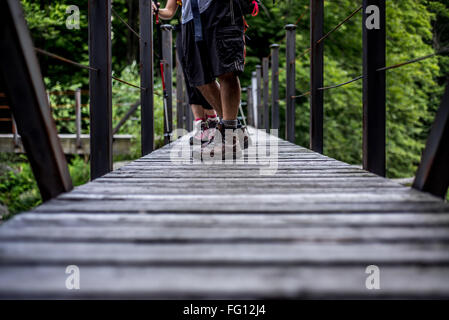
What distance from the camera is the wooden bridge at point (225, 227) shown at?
490 millimetres

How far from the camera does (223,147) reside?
181 cm

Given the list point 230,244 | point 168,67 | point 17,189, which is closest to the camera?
point 230,244

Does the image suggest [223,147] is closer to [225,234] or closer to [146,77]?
[146,77]

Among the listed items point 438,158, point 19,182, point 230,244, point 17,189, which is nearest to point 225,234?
point 230,244

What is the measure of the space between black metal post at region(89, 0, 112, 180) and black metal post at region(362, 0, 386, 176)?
863mm

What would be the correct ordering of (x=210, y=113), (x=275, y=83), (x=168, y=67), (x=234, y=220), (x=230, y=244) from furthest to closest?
(x=275, y=83) < (x=168, y=67) < (x=210, y=113) < (x=234, y=220) < (x=230, y=244)

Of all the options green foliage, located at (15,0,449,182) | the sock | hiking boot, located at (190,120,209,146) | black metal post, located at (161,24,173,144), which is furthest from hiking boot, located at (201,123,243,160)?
green foliage, located at (15,0,449,182)

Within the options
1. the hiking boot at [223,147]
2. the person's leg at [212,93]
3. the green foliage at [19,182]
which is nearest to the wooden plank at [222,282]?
the hiking boot at [223,147]

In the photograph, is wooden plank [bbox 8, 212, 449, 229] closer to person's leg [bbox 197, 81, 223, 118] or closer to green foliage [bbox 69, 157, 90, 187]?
person's leg [bbox 197, 81, 223, 118]

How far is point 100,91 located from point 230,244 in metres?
0.93

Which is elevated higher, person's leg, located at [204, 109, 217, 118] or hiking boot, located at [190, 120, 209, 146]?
person's leg, located at [204, 109, 217, 118]

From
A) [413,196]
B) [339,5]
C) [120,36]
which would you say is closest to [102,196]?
[413,196]

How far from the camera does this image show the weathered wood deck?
483 mm

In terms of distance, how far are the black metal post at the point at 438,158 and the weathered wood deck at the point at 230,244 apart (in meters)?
0.04
